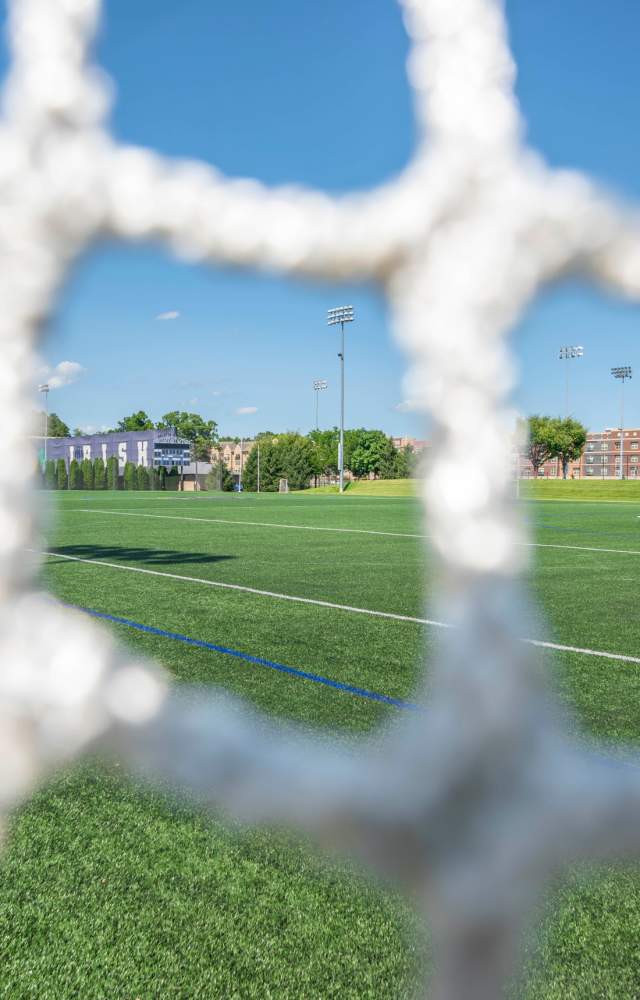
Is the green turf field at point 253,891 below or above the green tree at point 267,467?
below

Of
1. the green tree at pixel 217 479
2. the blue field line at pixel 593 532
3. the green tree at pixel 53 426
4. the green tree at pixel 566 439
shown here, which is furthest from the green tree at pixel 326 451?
the green tree at pixel 53 426

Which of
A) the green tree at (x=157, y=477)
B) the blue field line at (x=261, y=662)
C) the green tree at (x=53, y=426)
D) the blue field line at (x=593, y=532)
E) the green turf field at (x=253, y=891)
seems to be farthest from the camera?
the green tree at (x=157, y=477)

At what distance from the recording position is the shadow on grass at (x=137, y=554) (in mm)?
9438

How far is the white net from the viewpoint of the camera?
0.47 metres

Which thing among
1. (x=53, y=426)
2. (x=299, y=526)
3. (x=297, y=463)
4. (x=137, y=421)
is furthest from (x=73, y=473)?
(x=297, y=463)

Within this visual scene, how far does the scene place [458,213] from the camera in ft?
1.58

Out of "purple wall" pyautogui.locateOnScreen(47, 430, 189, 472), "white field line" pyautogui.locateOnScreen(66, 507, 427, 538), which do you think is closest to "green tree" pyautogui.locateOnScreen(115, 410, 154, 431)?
"purple wall" pyautogui.locateOnScreen(47, 430, 189, 472)

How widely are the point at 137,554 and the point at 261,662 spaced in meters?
6.06

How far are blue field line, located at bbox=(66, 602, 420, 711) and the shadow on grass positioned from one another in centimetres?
349

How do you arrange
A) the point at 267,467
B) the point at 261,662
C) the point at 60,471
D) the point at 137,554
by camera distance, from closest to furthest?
the point at 60,471 < the point at 261,662 < the point at 137,554 < the point at 267,467

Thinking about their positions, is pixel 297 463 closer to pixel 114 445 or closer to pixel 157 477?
pixel 157 477

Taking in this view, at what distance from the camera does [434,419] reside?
0.46 meters

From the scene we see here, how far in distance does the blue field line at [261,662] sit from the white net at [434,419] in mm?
2278

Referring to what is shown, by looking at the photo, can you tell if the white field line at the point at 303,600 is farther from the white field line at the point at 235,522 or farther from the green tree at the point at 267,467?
the green tree at the point at 267,467
